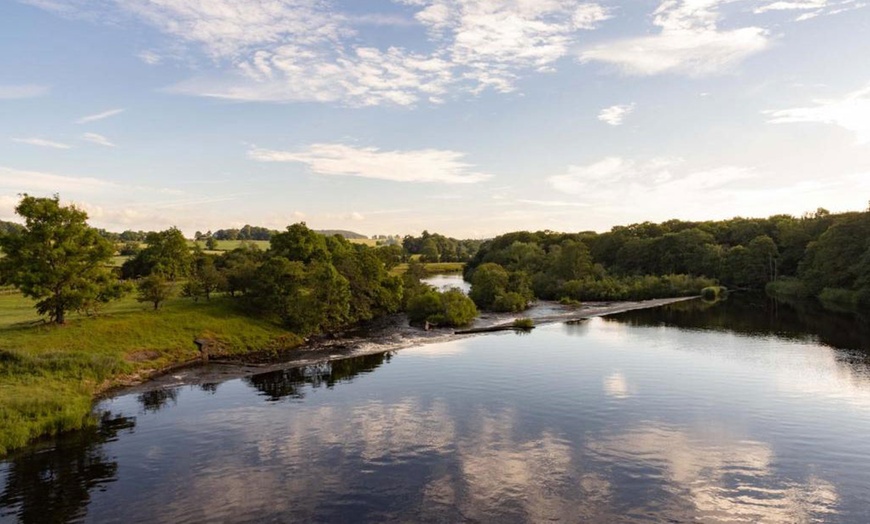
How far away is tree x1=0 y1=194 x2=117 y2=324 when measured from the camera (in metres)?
51.9

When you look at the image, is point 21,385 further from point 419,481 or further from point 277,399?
point 419,481

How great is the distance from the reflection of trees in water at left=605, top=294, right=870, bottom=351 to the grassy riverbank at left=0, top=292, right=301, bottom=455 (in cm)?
6364

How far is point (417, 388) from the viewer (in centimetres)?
4675

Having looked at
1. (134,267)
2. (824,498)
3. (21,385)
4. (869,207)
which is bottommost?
(824,498)

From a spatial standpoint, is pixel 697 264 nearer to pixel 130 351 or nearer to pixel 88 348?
pixel 130 351

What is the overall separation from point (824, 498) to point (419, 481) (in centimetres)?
2023

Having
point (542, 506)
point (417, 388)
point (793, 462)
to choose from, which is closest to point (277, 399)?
point (417, 388)

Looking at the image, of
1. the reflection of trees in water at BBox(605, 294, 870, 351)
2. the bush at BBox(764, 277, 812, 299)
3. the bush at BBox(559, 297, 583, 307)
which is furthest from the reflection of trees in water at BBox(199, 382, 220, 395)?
the bush at BBox(764, 277, 812, 299)

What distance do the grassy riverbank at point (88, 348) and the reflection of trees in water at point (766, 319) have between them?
63.6m

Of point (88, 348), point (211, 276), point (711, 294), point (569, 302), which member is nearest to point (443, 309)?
point (211, 276)

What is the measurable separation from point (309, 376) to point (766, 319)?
77.9m

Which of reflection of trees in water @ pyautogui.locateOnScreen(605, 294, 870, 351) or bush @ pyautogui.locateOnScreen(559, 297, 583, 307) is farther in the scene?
bush @ pyautogui.locateOnScreen(559, 297, 583, 307)

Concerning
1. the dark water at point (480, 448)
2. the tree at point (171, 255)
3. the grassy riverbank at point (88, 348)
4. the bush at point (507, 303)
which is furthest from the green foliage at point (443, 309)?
the tree at point (171, 255)

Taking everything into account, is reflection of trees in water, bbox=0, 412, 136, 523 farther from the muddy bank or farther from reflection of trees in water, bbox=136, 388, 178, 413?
the muddy bank
